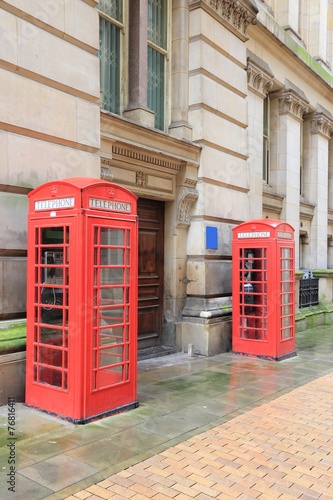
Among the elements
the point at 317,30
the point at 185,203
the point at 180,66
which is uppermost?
the point at 317,30

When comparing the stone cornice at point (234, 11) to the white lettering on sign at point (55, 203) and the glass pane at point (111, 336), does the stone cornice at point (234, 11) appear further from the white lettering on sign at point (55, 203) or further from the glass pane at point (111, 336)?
the glass pane at point (111, 336)

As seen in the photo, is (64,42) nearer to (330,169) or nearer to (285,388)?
(285,388)

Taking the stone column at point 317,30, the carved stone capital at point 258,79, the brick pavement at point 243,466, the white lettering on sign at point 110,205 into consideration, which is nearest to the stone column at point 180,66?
the carved stone capital at point 258,79

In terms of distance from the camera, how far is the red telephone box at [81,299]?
16.3ft

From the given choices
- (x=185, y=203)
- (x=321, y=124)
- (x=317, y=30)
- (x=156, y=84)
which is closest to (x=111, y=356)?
(x=185, y=203)

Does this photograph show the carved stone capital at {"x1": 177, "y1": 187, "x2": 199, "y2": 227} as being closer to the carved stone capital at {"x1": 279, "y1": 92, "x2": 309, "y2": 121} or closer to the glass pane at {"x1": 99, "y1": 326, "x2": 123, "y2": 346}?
the glass pane at {"x1": 99, "y1": 326, "x2": 123, "y2": 346}

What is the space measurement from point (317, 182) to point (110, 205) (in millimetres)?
12169

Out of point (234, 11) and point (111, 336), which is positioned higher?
point (234, 11)

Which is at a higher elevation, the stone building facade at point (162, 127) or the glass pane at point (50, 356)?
the stone building facade at point (162, 127)

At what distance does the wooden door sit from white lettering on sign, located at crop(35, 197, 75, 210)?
11.4 ft

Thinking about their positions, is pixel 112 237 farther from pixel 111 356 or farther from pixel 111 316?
pixel 111 356

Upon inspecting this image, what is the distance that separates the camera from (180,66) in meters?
9.11

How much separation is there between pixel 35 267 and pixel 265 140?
9.80m

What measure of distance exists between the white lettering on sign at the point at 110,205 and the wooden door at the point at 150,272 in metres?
3.21
